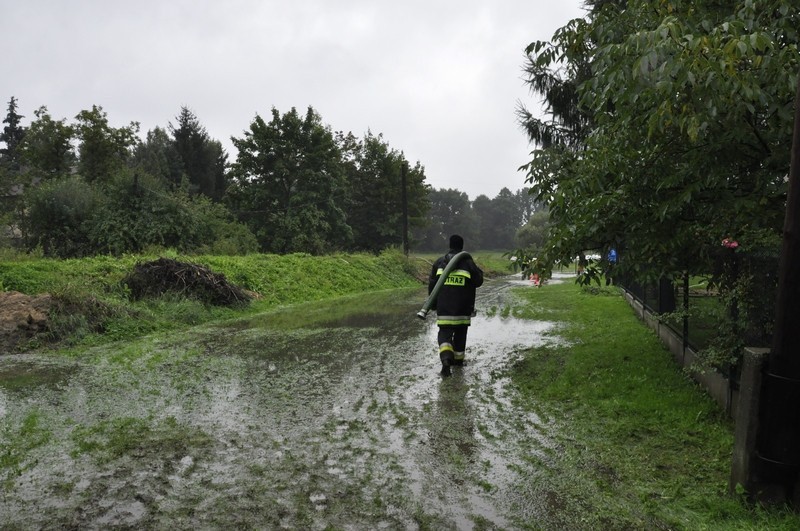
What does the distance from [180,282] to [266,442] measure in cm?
1101

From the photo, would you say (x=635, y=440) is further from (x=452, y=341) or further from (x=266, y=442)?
(x=452, y=341)

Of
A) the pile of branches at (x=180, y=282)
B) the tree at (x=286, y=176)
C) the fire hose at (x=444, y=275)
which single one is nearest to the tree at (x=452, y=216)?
the tree at (x=286, y=176)

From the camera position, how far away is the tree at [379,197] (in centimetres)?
5081

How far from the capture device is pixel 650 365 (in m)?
7.68

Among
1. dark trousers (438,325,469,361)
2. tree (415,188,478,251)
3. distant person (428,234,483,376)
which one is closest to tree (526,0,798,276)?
distant person (428,234,483,376)

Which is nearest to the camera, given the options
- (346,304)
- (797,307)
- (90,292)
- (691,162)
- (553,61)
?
(797,307)

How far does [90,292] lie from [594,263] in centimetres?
1015

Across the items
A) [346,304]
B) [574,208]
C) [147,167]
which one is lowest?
[346,304]

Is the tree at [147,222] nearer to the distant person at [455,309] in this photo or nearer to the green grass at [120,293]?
the green grass at [120,293]

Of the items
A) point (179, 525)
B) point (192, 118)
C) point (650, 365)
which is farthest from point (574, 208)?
point (192, 118)

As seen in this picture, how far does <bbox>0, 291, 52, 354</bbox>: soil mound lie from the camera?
32.3ft

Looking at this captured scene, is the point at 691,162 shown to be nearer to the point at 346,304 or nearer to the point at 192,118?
the point at 346,304

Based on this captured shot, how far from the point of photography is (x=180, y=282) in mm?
14984

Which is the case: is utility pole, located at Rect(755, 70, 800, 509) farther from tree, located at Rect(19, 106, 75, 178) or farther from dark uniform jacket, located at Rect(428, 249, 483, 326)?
tree, located at Rect(19, 106, 75, 178)
